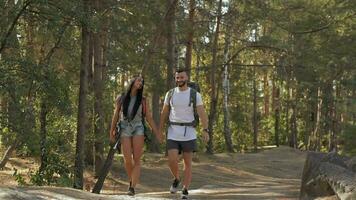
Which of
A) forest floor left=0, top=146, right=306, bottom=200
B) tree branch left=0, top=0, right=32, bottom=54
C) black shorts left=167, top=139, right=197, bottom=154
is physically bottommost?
forest floor left=0, top=146, right=306, bottom=200

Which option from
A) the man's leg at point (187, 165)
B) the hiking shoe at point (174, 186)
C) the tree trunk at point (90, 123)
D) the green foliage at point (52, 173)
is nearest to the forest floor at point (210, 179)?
the hiking shoe at point (174, 186)

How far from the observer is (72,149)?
1513 centimetres

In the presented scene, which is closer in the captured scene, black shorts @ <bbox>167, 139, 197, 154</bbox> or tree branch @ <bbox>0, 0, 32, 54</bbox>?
black shorts @ <bbox>167, 139, 197, 154</bbox>

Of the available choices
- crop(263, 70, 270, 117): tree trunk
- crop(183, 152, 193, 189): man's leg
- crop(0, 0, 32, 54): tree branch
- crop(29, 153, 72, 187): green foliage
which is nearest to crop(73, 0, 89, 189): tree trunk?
crop(29, 153, 72, 187): green foliage

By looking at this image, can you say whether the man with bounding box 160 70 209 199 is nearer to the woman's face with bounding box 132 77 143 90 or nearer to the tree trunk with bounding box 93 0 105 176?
the woman's face with bounding box 132 77 143 90

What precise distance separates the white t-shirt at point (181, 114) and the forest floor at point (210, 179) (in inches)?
42.6

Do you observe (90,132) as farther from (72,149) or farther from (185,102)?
(185,102)

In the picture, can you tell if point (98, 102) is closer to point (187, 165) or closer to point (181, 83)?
point (187, 165)

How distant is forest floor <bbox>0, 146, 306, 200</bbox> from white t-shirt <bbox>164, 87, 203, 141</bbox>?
3.55ft

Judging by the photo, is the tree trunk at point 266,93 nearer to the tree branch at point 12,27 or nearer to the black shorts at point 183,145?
the tree branch at point 12,27

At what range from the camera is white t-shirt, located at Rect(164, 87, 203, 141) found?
8.06m

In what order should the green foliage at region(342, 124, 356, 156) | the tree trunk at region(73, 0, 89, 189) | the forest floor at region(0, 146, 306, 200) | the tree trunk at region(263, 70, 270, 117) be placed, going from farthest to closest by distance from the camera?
1. the tree trunk at region(263, 70, 270, 117)
2. the green foliage at region(342, 124, 356, 156)
3. the tree trunk at region(73, 0, 89, 189)
4. the forest floor at region(0, 146, 306, 200)

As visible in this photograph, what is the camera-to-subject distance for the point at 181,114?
8102 mm

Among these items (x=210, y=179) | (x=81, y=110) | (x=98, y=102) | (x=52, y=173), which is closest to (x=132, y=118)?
(x=52, y=173)
